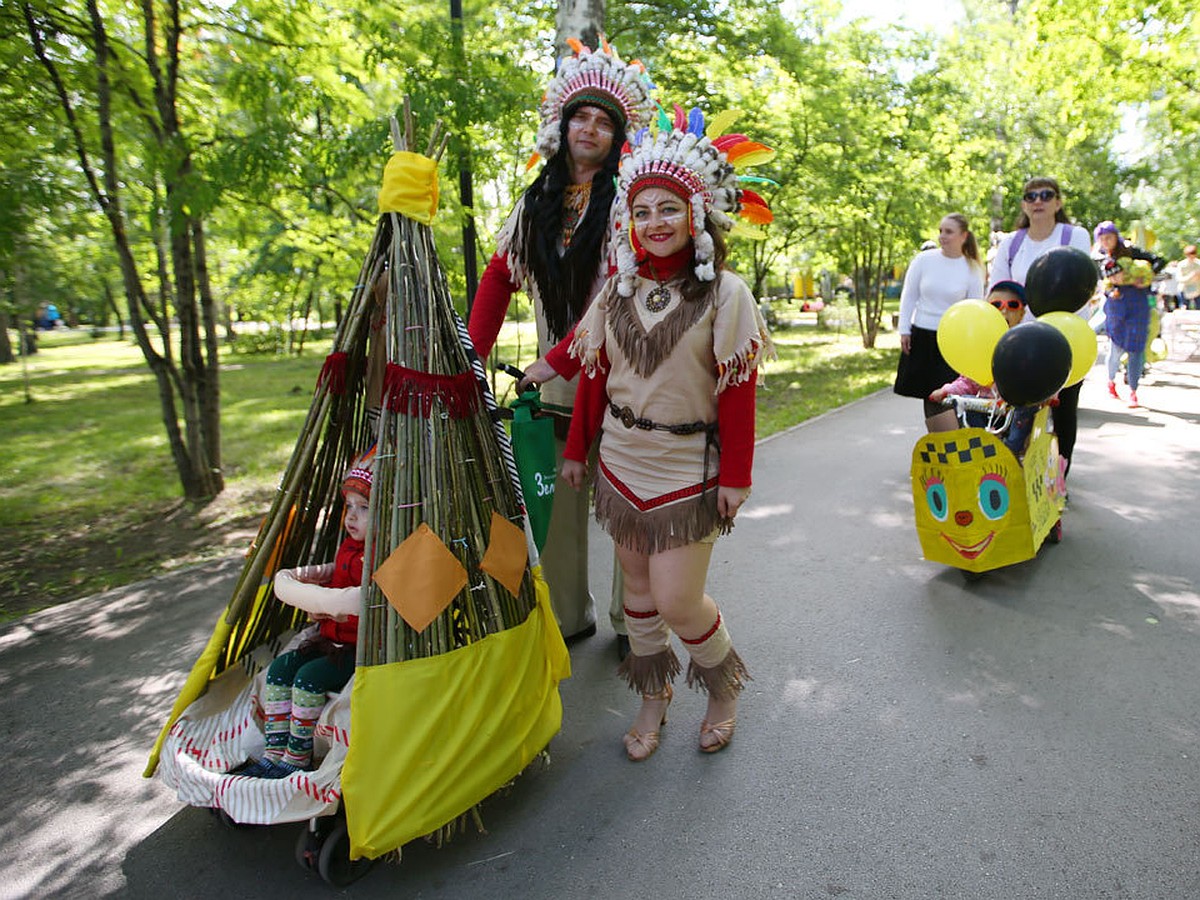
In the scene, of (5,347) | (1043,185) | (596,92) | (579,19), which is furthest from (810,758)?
(5,347)

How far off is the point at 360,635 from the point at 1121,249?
8084 mm

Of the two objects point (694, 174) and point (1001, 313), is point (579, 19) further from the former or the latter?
point (694, 174)

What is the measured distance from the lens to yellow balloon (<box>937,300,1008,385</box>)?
12.2 ft

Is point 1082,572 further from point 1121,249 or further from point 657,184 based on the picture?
point 1121,249

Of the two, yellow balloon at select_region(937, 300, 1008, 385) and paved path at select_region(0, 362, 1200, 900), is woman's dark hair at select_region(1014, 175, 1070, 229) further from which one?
paved path at select_region(0, 362, 1200, 900)

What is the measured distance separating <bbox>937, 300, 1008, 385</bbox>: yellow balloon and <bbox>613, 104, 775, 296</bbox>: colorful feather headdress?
1.69m

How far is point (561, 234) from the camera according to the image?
9.61 feet

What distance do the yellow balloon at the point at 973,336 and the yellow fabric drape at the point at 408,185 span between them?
8.57 ft

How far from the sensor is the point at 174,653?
3594 millimetres

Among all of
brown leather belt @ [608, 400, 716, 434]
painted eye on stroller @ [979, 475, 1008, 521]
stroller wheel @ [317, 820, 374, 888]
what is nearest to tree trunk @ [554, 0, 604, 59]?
painted eye on stroller @ [979, 475, 1008, 521]

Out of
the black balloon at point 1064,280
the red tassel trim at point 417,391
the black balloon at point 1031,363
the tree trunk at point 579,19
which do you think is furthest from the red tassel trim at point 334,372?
the tree trunk at point 579,19

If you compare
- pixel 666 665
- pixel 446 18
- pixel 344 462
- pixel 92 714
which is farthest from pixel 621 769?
pixel 446 18

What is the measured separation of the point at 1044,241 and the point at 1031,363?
73.5 inches

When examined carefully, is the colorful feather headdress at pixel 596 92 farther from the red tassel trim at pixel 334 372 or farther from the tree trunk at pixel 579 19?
the tree trunk at pixel 579 19
